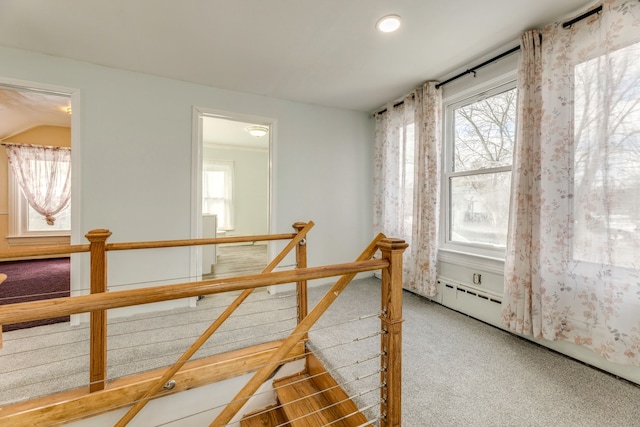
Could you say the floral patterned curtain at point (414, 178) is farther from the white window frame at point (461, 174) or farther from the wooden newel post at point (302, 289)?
the wooden newel post at point (302, 289)

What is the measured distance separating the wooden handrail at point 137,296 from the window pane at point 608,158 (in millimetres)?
1711

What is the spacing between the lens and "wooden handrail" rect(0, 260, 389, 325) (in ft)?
2.35

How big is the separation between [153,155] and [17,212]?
4.35 meters

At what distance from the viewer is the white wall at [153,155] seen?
2.54 meters

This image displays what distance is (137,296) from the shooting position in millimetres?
846

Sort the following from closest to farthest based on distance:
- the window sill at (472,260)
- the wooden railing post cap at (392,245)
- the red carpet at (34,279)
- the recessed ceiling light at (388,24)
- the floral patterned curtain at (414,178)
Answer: the wooden railing post cap at (392,245)
the recessed ceiling light at (388,24)
the window sill at (472,260)
the floral patterned curtain at (414,178)
the red carpet at (34,279)

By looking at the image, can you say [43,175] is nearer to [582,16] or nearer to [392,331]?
[392,331]

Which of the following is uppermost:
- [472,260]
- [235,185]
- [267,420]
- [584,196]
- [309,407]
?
[235,185]

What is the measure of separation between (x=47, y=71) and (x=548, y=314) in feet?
14.6

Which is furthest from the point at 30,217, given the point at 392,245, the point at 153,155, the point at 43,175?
the point at 392,245

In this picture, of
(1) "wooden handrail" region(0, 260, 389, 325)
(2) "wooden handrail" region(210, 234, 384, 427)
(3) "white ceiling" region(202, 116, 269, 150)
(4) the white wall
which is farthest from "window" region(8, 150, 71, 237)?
(1) "wooden handrail" region(0, 260, 389, 325)

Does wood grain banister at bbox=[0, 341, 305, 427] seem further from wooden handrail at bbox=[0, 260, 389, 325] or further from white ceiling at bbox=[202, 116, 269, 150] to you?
white ceiling at bbox=[202, 116, 269, 150]

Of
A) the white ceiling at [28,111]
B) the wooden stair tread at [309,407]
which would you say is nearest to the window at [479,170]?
the wooden stair tread at [309,407]

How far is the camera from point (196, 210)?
9.78ft
